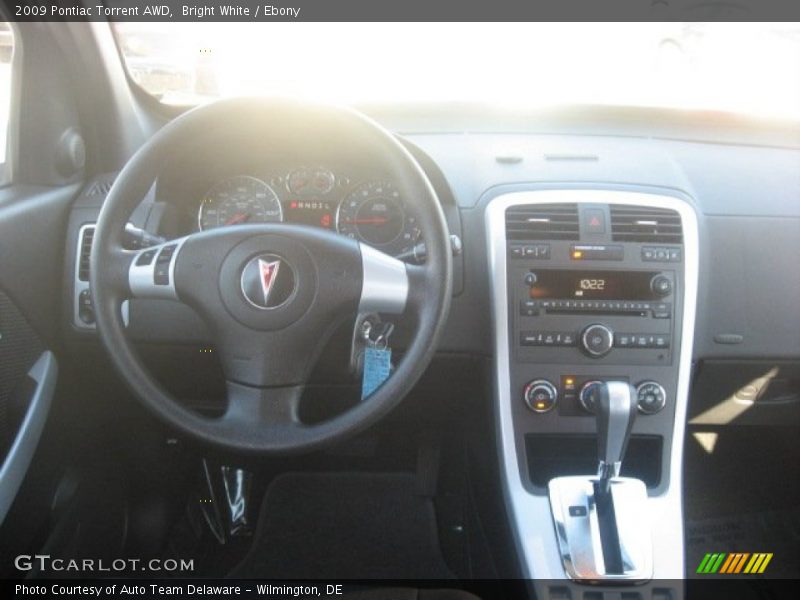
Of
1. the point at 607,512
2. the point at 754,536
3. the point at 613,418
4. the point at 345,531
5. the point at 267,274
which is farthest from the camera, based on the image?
the point at 754,536

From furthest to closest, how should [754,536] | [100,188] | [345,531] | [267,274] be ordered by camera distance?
[754,536] < [345,531] < [100,188] < [267,274]

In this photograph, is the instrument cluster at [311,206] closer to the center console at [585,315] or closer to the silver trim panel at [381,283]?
the center console at [585,315]

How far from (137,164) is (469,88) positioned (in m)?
1.03

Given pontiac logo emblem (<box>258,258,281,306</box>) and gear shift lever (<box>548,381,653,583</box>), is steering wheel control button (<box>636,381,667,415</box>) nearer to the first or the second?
gear shift lever (<box>548,381,653,583</box>)

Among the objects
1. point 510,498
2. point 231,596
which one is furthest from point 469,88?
point 231,596

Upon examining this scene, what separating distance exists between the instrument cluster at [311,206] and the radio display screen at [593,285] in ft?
1.07

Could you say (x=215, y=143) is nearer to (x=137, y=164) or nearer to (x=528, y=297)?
(x=137, y=164)

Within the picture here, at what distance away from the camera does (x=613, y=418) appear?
1.76m

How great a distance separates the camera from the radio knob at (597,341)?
6.39 feet

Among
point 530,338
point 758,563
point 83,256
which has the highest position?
point 83,256

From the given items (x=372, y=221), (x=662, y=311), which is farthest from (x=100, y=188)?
(x=662, y=311)

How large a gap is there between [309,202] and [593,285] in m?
0.70

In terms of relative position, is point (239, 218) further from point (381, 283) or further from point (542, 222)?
point (542, 222)

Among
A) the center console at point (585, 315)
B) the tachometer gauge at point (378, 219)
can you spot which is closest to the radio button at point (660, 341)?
the center console at point (585, 315)
